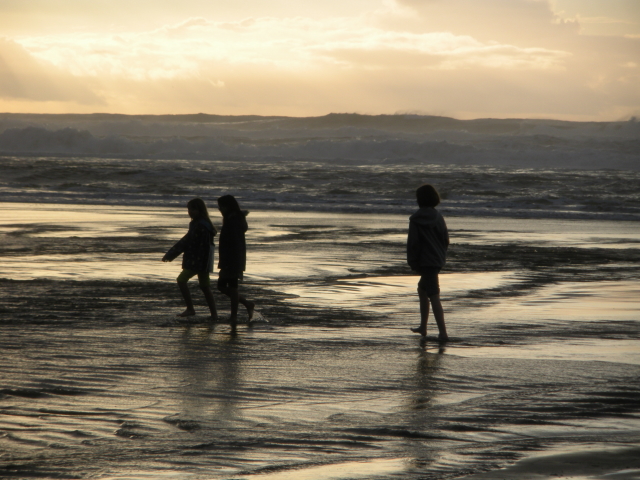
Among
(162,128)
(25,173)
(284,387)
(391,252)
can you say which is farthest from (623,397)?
(162,128)

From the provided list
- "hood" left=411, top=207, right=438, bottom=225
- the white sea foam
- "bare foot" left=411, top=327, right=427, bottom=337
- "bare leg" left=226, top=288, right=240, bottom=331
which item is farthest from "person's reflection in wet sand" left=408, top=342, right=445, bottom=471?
the white sea foam

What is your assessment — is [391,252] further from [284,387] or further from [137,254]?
[284,387]

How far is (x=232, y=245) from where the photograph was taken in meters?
7.13

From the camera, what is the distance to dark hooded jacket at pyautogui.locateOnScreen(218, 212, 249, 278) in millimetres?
7098

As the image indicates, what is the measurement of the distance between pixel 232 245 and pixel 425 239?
1.77m

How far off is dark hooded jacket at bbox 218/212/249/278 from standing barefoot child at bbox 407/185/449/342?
1.56 meters

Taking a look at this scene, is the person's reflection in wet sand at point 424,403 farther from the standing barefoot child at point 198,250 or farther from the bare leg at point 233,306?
the standing barefoot child at point 198,250

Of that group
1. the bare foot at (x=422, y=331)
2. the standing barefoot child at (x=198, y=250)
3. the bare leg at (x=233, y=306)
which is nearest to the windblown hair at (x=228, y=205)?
the standing barefoot child at (x=198, y=250)

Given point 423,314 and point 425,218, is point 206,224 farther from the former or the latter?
point 423,314

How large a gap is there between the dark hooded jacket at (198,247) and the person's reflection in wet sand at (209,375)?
85 centimetres

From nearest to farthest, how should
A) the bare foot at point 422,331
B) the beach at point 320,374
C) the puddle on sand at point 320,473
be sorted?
1. the puddle on sand at point 320,473
2. the beach at point 320,374
3. the bare foot at point 422,331

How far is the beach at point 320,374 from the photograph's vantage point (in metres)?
3.54

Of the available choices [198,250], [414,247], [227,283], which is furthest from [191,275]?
[414,247]

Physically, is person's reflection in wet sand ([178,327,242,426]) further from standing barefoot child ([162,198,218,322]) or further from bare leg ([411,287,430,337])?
bare leg ([411,287,430,337])
